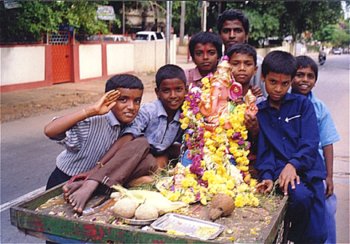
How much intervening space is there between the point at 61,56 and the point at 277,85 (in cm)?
1307

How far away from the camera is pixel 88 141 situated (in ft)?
8.38

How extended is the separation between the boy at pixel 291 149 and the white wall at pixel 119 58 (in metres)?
15.2

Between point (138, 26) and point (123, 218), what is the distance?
30.5m

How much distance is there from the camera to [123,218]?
2.03 metres

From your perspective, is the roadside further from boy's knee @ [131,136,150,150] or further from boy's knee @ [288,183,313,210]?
boy's knee @ [288,183,313,210]

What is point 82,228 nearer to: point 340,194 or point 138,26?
point 340,194

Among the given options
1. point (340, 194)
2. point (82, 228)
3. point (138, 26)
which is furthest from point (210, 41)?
point (138, 26)

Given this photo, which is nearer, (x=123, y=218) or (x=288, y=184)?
(x=123, y=218)

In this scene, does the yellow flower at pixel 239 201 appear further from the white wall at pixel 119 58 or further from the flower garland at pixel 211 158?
the white wall at pixel 119 58

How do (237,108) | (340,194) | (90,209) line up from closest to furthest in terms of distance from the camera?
(90,209)
(237,108)
(340,194)

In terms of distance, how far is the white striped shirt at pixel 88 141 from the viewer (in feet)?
8.20

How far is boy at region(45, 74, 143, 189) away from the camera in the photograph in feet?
8.13

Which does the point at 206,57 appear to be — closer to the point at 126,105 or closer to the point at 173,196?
the point at 126,105

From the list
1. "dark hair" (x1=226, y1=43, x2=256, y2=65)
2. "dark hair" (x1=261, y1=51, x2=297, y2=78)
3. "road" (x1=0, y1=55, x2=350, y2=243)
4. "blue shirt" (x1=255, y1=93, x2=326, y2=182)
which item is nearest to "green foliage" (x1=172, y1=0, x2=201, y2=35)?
"road" (x1=0, y1=55, x2=350, y2=243)
